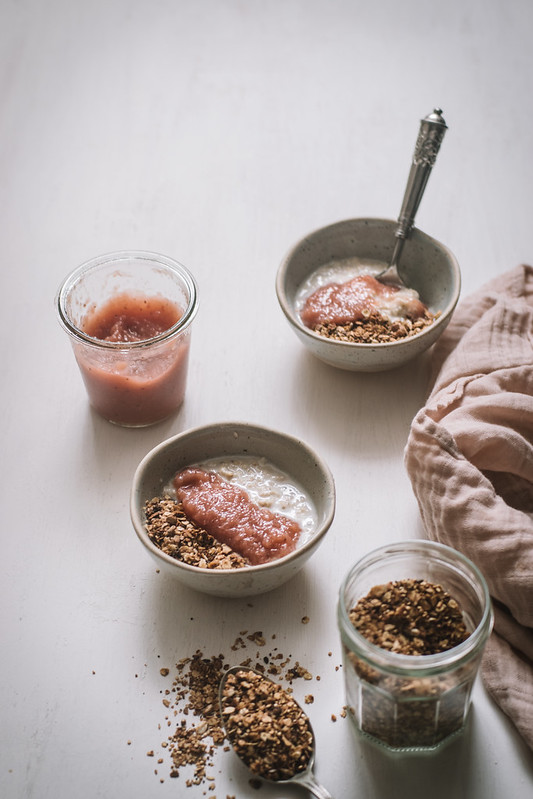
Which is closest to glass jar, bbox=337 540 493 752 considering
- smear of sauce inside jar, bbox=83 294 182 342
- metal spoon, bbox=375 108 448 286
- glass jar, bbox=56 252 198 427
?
Result: glass jar, bbox=56 252 198 427

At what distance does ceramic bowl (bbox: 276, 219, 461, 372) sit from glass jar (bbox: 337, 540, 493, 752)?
60cm

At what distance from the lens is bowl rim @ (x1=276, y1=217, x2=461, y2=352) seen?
6.59 ft

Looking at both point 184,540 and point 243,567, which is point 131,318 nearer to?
point 184,540

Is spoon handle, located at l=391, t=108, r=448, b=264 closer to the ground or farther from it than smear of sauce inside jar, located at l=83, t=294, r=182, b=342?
farther from it

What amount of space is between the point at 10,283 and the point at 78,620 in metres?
1.01

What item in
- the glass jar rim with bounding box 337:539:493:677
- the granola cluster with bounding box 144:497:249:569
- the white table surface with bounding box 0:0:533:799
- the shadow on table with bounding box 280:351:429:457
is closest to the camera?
the glass jar rim with bounding box 337:539:493:677

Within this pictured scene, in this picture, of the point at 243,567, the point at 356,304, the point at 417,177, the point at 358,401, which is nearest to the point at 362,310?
the point at 356,304

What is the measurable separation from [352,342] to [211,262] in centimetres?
56

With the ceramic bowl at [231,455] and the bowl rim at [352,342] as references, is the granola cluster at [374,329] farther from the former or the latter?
the ceramic bowl at [231,455]

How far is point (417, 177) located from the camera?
7.11 ft

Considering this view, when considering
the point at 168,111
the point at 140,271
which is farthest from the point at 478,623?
the point at 168,111

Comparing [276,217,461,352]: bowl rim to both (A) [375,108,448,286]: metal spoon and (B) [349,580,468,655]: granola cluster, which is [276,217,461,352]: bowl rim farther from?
A: (B) [349,580,468,655]: granola cluster

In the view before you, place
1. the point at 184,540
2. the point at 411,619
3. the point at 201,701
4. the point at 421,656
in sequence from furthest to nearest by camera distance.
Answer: the point at 184,540 → the point at 201,701 → the point at 411,619 → the point at 421,656

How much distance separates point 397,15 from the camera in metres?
3.29
